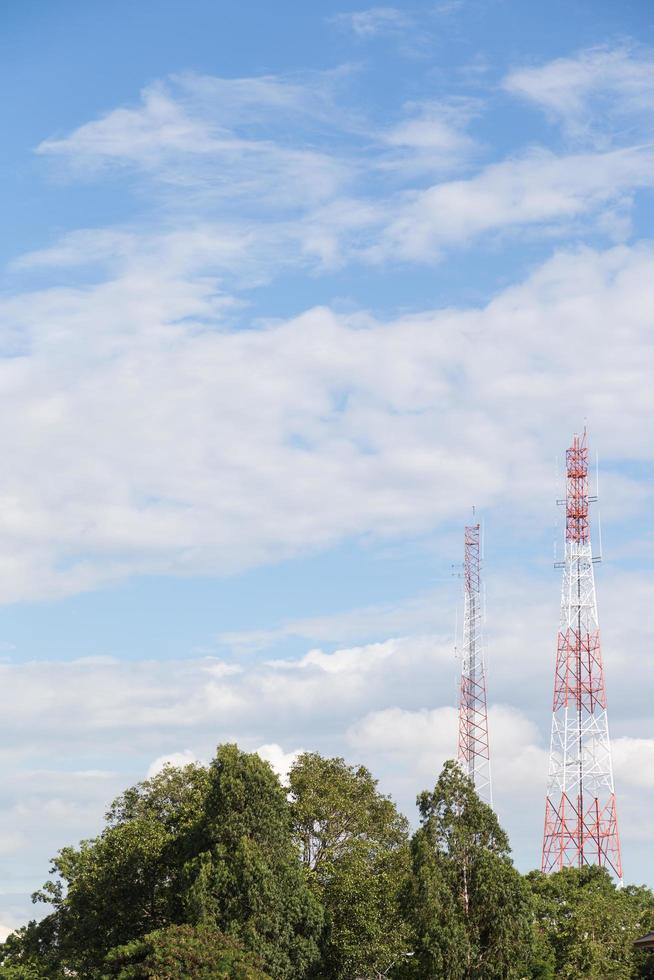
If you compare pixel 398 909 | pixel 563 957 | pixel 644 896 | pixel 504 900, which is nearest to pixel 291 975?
pixel 398 909

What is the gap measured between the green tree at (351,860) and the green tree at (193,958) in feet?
15.2

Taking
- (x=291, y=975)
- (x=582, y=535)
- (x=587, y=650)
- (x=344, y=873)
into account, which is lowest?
(x=291, y=975)

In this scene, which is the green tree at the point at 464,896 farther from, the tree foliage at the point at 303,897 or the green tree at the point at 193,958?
the green tree at the point at 193,958

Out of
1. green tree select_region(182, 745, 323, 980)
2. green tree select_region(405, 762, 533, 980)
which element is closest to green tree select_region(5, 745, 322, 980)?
green tree select_region(182, 745, 323, 980)

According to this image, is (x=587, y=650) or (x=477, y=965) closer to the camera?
(x=477, y=965)

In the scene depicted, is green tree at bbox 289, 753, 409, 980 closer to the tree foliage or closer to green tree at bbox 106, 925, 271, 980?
the tree foliage

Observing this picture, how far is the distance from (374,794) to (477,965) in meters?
10.7

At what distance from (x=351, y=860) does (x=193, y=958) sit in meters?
9.04

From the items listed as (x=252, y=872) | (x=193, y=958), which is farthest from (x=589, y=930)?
(x=193, y=958)

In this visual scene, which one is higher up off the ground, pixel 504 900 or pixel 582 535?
pixel 582 535

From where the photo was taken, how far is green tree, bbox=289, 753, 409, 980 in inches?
1644

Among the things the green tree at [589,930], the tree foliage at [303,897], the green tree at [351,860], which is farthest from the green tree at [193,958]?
the green tree at [589,930]

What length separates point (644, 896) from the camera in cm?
6141

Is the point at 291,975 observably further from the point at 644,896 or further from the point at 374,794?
the point at 644,896
